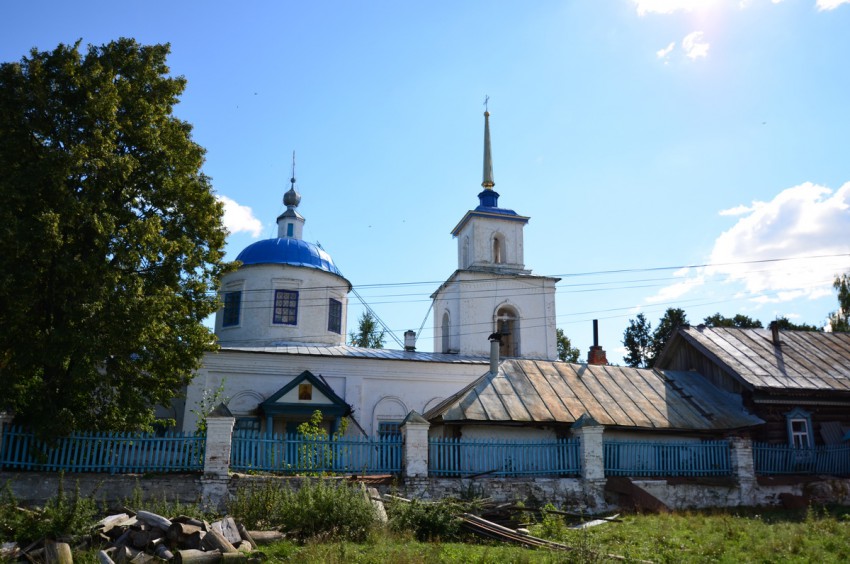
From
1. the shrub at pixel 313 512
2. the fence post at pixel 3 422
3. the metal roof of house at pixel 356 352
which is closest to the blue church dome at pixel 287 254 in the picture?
the metal roof of house at pixel 356 352

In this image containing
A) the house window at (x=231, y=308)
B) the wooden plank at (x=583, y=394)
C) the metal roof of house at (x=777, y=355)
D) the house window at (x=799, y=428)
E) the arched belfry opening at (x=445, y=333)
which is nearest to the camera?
the wooden plank at (x=583, y=394)

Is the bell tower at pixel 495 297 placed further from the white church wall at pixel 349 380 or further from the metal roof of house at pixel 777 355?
the metal roof of house at pixel 777 355

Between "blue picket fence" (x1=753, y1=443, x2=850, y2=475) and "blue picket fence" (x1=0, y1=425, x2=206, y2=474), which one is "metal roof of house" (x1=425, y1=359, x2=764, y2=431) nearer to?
"blue picket fence" (x1=753, y1=443, x2=850, y2=475)

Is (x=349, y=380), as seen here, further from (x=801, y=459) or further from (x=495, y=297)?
(x=801, y=459)

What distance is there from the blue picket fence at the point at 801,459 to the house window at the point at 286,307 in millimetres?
15165

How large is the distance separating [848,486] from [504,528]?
10.1 m

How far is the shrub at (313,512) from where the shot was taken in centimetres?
1038

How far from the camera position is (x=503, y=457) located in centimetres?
1482

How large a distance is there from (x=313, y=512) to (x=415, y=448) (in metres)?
3.75

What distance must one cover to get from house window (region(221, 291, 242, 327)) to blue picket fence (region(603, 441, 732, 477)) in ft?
46.7

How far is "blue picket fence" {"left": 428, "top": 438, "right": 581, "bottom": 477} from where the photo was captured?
14352 millimetres

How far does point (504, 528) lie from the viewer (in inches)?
426

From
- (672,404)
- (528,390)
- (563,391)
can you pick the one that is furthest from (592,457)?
(672,404)

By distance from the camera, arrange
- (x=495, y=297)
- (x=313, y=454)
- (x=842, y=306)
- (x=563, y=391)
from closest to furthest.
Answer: (x=313, y=454)
(x=563, y=391)
(x=495, y=297)
(x=842, y=306)
